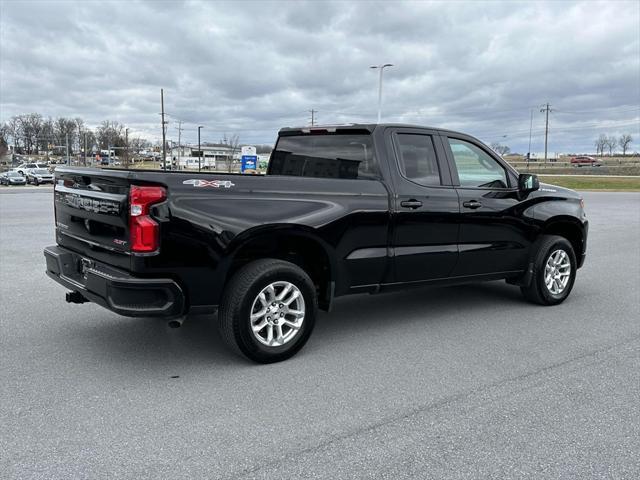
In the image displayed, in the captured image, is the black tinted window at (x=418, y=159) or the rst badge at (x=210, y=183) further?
the black tinted window at (x=418, y=159)

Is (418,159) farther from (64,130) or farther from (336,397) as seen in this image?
Answer: (64,130)

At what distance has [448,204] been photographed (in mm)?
5438

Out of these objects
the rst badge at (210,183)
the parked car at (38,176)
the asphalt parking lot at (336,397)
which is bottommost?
the asphalt parking lot at (336,397)

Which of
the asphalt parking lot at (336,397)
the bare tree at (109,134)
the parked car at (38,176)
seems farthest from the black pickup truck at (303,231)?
the bare tree at (109,134)

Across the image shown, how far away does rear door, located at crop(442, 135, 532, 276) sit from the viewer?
18.5ft

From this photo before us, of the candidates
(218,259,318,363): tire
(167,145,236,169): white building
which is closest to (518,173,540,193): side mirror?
(218,259,318,363): tire

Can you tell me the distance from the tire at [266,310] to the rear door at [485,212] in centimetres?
186

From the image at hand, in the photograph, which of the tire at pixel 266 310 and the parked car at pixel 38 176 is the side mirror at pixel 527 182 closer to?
the tire at pixel 266 310

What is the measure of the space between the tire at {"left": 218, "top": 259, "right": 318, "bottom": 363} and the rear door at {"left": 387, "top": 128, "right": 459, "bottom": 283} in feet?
3.46

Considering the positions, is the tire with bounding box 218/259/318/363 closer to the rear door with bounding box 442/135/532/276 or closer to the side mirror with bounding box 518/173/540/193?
the rear door with bounding box 442/135/532/276

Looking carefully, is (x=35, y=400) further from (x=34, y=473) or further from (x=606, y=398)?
(x=606, y=398)

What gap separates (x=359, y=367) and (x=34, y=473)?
2335mm

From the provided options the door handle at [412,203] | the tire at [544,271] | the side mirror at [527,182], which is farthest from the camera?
the tire at [544,271]

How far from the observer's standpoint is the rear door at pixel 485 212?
5.64 m
